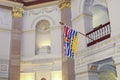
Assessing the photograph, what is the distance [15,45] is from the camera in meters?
16.8

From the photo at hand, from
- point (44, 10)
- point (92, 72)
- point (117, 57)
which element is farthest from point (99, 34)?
point (44, 10)

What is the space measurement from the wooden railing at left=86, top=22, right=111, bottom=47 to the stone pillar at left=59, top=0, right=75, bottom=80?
1.98m

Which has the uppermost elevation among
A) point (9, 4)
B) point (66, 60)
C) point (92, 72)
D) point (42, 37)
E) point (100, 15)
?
point (9, 4)

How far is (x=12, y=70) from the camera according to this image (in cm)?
1605

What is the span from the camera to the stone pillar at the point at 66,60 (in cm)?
1453

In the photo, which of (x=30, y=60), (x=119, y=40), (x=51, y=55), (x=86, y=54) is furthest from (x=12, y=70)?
(x=119, y=40)

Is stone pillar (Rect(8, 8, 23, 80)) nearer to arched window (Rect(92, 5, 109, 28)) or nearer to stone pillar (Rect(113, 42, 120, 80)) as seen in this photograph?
arched window (Rect(92, 5, 109, 28))

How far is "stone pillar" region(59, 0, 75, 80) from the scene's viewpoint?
14.5 m

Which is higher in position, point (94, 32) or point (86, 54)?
point (94, 32)

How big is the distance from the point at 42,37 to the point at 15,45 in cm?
224

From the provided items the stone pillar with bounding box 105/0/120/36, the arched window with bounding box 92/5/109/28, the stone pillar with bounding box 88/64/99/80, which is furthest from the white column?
the arched window with bounding box 92/5/109/28

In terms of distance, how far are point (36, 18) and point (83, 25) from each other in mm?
4916

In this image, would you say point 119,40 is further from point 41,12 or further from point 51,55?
point 41,12

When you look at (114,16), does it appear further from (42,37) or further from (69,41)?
(42,37)
